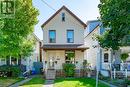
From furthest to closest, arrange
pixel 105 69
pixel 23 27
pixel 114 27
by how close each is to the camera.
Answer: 1. pixel 105 69
2. pixel 23 27
3. pixel 114 27

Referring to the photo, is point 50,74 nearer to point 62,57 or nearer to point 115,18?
point 62,57

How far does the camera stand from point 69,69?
140 feet

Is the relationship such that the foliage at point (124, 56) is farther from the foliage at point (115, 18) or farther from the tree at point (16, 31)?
the foliage at point (115, 18)

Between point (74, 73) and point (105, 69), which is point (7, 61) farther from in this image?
point (105, 69)

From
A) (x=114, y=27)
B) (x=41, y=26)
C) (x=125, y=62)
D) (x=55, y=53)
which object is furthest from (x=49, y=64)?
(x=114, y=27)

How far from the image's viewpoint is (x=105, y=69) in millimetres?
45031

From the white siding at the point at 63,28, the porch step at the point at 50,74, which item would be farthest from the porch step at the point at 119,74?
the porch step at the point at 50,74

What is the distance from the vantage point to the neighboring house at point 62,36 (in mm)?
45781

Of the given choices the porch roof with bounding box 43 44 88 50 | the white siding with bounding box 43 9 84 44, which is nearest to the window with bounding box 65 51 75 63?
the porch roof with bounding box 43 44 88 50

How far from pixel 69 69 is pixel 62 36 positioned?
201 inches

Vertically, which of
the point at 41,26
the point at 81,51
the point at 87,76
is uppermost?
the point at 41,26

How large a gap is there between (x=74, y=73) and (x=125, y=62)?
6315 mm

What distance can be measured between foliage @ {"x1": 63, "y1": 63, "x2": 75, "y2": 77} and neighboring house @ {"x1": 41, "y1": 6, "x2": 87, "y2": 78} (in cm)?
268

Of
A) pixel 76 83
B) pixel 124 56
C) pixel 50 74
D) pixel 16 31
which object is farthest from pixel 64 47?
pixel 76 83
